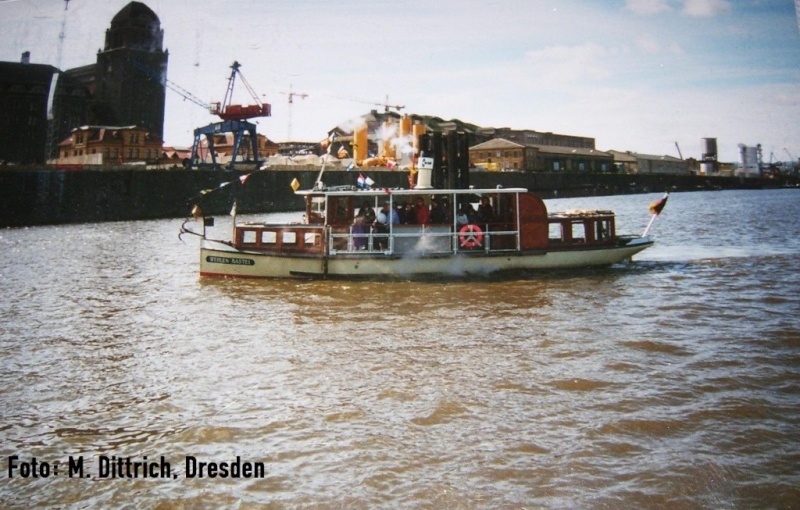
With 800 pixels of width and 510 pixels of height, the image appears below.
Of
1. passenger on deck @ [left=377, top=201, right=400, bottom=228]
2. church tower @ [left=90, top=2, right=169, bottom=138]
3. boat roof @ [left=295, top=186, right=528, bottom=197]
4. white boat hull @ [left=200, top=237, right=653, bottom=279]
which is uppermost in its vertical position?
church tower @ [left=90, top=2, right=169, bottom=138]

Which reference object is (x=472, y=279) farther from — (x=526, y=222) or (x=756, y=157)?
(x=756, y=157)

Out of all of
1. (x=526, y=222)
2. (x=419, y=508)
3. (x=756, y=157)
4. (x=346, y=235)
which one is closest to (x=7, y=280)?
(x=346, y=235)

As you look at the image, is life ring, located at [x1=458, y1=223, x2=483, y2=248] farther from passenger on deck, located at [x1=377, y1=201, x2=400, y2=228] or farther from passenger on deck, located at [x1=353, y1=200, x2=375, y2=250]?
passenger on deck, located at [x1=353, y1=200, x2=375, y2=250]

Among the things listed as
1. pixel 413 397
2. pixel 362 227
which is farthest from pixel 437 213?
pixel 413 397

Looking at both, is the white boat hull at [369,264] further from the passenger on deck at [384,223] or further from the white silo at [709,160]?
the white silo at [709,160]

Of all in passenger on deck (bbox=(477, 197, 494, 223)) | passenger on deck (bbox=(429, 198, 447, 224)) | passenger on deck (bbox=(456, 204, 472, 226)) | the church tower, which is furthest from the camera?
the church tower

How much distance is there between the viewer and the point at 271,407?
7.97 meters

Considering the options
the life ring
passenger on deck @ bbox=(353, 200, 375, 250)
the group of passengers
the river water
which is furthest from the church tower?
the life ring

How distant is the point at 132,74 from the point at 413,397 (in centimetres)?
10530

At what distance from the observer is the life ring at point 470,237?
19.1m

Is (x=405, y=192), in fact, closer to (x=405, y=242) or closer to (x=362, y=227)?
(x=405, y=242)

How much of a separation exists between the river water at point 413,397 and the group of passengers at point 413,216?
294 centimetres

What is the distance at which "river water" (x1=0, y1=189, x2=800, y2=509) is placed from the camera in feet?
19.2

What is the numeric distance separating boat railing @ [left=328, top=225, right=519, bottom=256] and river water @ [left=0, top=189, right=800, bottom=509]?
246cm
